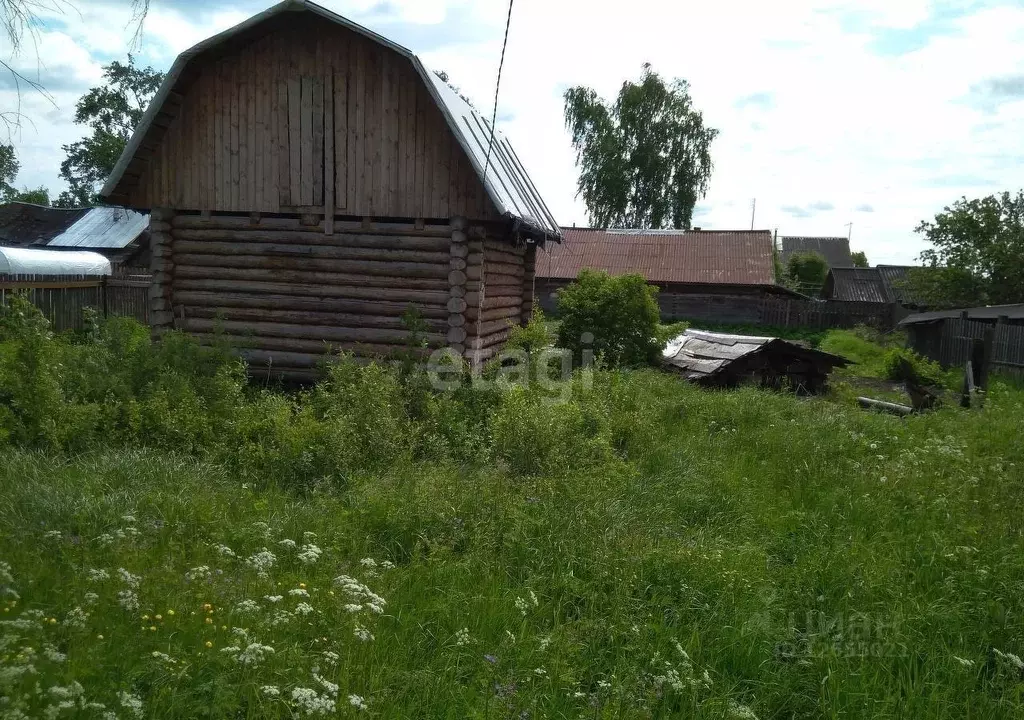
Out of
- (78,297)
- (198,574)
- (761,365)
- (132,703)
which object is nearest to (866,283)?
(761,365)

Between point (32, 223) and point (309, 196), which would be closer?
point (309, 196)

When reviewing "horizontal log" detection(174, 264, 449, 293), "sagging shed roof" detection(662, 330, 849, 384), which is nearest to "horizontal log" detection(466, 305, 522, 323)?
"horizontal log" detection(174, 264, 449, 293)

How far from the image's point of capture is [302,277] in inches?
403

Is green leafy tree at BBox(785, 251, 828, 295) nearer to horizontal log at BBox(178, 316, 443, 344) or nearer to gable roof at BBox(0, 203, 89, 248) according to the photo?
horizontal log at BBox(178, 316, 443, 344)

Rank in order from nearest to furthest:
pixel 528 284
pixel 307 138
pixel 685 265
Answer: pixel 307 138, pixel 528 284, pixel 685 265

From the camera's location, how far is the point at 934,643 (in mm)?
3752

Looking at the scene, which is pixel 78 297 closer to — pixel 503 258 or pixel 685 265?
pixel 503 258

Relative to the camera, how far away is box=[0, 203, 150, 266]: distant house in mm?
28766

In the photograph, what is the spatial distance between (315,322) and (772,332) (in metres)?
19.4

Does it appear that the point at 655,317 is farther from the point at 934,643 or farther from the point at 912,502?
the point at 934,643

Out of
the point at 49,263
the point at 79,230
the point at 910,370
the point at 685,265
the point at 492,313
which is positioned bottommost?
the point at 910,370

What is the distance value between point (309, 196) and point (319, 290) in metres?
1.31

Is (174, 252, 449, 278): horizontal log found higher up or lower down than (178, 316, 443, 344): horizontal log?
higher up

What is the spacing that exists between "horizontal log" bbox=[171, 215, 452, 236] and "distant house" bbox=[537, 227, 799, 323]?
15.7m
